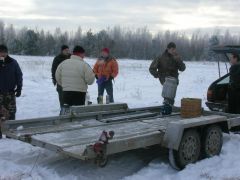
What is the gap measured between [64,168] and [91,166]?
38 centimetres

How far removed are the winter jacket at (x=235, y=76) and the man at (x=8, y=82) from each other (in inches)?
161

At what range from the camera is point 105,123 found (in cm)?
695

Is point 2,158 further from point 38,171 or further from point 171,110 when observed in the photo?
point 171,110

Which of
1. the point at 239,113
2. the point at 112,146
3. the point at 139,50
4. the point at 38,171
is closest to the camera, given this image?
the point at 112,146

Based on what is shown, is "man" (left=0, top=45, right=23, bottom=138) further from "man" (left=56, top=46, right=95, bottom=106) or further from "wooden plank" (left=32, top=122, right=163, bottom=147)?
"wooden plank" (left=32, top=122, right=163, bottom=147)

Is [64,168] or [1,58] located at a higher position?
[1,58]

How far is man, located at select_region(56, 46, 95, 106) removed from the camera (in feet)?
25.9

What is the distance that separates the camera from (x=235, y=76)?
802 centimetres

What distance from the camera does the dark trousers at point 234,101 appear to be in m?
8.14

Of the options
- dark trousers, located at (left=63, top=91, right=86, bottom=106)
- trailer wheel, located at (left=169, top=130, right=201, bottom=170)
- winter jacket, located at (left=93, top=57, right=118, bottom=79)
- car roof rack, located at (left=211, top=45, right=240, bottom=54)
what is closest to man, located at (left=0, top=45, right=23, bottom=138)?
dark trousers, located at (left=63, top=91, right=86, bottom=106)

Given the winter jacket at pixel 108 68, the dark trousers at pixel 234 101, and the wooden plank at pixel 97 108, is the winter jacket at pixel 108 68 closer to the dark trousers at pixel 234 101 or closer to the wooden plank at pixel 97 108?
the wooden plank at pixel 97 108

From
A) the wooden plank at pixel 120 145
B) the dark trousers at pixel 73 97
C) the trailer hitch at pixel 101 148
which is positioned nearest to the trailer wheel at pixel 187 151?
the wooden plank at pixel 120 145

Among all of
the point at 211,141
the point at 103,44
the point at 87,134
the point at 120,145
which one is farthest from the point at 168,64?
the point at 103,44

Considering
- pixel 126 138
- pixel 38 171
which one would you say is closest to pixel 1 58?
pixel 38 171
